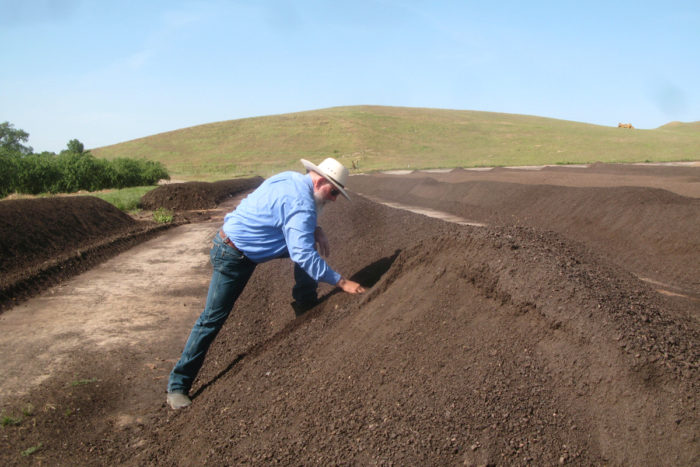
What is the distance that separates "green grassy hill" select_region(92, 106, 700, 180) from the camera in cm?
5006

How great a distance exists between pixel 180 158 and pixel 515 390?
65386 mm

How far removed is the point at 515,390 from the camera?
3031mm

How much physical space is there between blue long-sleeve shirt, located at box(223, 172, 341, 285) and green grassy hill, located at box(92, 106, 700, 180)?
41.0 metres

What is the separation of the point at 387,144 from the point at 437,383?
6200cm

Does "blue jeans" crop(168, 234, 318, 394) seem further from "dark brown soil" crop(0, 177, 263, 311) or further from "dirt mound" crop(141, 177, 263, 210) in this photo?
"dirt mound" crop(141, 177, 263, 210)

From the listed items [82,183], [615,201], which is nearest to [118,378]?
[615,201]

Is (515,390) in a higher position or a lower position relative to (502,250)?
lower

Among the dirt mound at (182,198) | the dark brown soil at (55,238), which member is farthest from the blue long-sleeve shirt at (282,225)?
the dirt mound at (182,198)

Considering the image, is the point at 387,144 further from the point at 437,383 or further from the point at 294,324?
the point at 437,383

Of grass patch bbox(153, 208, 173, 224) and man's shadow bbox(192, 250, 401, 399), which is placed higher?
man's shadow bbox(192, 250, 401, 399)

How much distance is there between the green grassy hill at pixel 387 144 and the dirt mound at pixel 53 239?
32595 mm

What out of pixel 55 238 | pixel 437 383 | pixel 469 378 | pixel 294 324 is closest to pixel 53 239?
pixel 55 238

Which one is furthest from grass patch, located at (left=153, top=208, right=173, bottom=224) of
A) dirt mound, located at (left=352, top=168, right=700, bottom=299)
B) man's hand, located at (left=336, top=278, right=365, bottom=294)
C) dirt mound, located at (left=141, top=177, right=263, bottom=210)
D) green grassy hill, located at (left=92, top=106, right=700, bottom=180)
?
green grassy hill, located at (left=92, top=106, right=700, bottom=180)

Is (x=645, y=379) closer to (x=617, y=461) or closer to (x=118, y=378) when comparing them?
(x=617, y=461)
